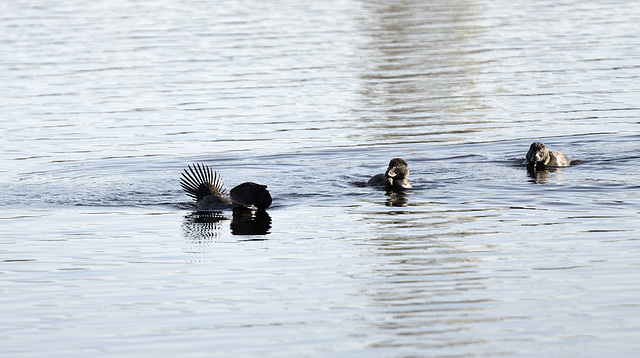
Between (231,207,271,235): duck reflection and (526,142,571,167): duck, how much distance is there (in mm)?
4205

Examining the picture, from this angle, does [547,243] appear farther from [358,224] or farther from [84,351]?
[84,351]

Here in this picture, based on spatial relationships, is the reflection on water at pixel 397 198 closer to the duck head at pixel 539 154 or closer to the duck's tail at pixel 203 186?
the duck head at pixel 539 154

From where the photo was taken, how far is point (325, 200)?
46.1 feet

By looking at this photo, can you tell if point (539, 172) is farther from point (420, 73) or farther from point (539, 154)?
point (420, 73)

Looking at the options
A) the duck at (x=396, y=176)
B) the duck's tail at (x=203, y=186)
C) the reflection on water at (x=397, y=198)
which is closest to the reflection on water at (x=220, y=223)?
the duck's tail at (x=203, y=186)

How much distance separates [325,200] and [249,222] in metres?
1.41

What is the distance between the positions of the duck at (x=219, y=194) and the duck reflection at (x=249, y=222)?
94 mm

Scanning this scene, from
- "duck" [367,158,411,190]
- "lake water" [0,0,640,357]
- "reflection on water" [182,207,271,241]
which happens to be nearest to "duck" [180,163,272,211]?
"reflection on water" [182,207,271,241]

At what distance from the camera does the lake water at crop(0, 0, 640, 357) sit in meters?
8.70

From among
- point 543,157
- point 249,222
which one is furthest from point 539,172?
point 249,222

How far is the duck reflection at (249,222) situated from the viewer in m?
12.5

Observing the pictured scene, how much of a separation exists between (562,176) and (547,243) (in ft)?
13.2

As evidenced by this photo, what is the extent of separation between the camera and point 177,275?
10.4 meters

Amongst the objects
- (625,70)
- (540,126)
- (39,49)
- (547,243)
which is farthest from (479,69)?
(547,243)
